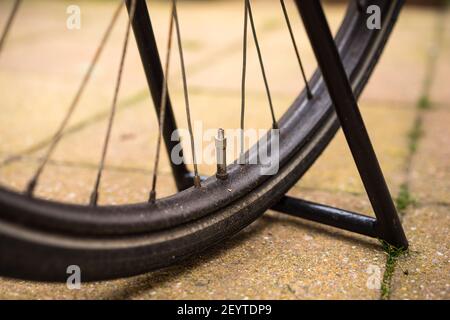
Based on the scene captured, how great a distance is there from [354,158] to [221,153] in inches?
11.3

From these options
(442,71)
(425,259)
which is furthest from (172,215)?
(442,71)

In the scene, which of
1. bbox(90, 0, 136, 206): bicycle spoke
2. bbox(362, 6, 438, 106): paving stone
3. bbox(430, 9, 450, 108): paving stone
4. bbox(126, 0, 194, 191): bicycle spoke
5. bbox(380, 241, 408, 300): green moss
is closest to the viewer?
bbox(90, 0, 136, 206): bicycle spoke

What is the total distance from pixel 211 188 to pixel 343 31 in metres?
0.67

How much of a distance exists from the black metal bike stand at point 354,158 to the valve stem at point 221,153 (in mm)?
243

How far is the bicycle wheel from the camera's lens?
3.02 ft

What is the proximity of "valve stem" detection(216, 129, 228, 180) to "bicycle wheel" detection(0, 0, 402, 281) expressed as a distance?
0.02 metres

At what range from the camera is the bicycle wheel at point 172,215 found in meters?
0.92

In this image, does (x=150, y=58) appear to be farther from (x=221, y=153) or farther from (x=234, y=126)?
(x=234, y=126)

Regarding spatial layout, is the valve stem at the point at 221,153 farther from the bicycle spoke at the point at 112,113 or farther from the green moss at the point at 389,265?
the green moss at the point at 389,265

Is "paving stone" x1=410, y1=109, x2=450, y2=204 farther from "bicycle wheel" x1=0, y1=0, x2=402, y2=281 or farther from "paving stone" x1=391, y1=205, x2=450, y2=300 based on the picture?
"bicycle wheel" x1=0, y1=0, x2=402, y2=281

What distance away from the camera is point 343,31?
162 centimetres

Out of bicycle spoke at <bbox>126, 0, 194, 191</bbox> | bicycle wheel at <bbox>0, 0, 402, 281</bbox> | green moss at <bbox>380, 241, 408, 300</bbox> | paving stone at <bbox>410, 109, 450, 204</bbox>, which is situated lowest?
green moss at <bbox>380, 241, 408, 300</bbox>

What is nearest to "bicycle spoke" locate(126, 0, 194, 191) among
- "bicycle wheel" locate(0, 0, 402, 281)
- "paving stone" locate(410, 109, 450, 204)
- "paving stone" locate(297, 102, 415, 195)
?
"bicycle wheel" locate(0, 0, 402, 281)
